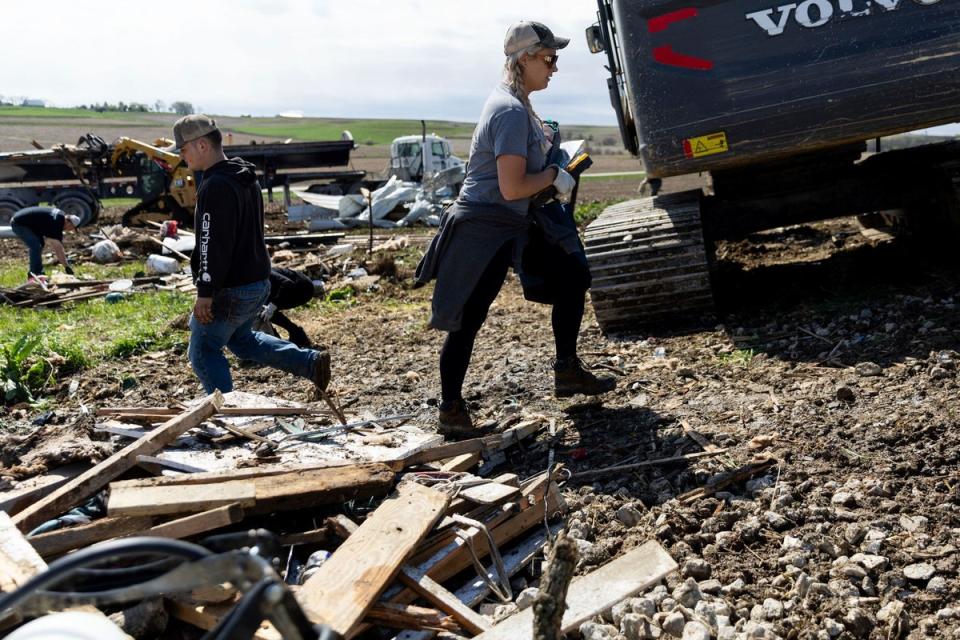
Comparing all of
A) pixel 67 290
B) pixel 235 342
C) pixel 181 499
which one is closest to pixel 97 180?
pixel 67 290

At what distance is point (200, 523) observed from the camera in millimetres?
3277

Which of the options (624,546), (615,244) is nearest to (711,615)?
(624,546)

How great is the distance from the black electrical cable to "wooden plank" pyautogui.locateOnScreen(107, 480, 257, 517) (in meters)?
1.74

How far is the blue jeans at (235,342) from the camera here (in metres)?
5.12

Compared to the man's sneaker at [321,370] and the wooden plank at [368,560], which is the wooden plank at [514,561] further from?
the man's sneaker at [321,370]

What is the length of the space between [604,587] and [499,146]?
2059 mm

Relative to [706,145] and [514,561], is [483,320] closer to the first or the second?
[514,561]

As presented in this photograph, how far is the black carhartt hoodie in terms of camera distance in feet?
16.0

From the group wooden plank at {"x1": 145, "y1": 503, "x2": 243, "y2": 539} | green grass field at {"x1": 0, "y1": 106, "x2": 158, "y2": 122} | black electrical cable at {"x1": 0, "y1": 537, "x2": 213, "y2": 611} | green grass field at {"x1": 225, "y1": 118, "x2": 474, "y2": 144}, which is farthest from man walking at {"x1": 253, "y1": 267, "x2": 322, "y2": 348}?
green grass field at {"x1": 0, "y1": 106, "x2": 158, "y2": 122}

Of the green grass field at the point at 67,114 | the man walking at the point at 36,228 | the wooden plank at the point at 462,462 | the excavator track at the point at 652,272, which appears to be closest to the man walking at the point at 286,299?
the excavator track at the point at 652,272

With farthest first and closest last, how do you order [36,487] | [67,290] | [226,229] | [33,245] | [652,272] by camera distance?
[33,245]
[67,290]
[652,272]
[226,229]
[36,487]

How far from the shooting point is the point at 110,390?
276 inches

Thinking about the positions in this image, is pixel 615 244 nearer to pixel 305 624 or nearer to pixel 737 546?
pixel 737 546

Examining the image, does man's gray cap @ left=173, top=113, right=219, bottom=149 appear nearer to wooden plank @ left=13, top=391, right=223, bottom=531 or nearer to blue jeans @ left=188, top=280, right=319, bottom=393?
blue jeans @ left=188, top=280, right=319, bottom=393
